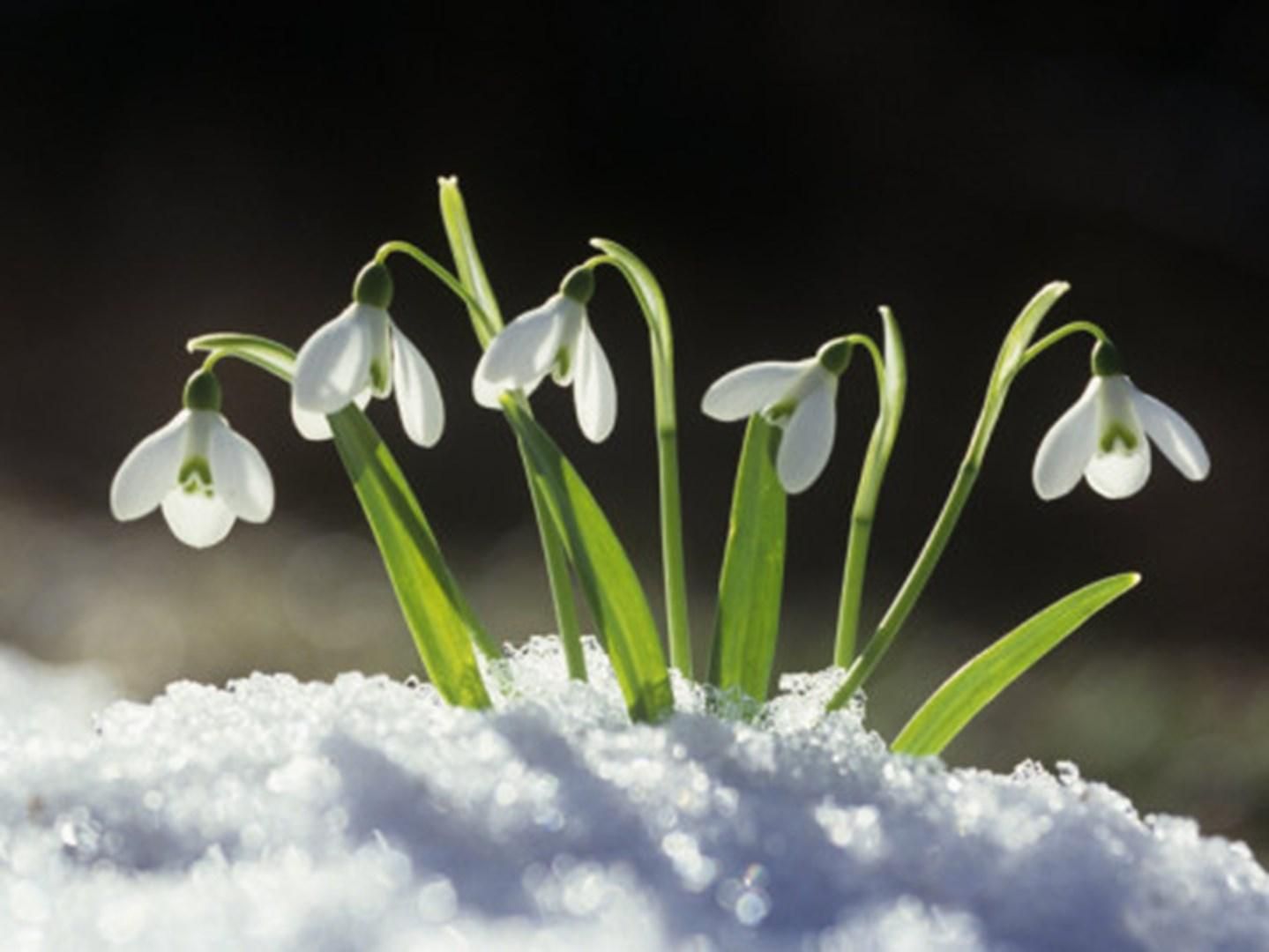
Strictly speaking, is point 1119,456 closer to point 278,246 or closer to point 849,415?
point 849,415

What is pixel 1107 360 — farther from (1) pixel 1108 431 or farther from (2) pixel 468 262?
(2) pixel 468 262

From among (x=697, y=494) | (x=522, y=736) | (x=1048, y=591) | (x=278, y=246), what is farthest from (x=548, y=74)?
(x=522, y=736)

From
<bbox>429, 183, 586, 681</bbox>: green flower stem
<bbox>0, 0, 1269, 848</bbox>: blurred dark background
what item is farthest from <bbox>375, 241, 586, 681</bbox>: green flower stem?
<bbox>0, 0, 1269, 848</bbox>: blurred dark background

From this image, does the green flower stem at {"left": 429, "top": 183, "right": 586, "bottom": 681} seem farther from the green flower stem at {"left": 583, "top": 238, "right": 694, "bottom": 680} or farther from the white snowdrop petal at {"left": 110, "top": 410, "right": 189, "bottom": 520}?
the white snowdrop petal at {"left": 110, "top": 410, "right": 189, "bottom": 520}

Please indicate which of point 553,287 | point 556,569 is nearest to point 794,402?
point 556,569

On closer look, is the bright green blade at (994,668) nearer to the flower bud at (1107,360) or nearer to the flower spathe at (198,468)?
the flower bud at (1107,360)

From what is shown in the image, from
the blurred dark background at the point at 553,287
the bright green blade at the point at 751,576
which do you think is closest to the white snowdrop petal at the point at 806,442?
the bright green blade at the point at 751,576
